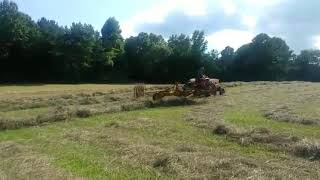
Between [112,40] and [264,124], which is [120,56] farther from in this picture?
[264,124]

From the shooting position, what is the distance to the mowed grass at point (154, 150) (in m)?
14.0

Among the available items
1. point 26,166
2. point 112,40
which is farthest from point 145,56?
point 26,166

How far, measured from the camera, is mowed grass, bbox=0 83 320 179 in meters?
14.0

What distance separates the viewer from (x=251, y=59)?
3607 inches

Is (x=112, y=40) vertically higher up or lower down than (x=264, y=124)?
higher up

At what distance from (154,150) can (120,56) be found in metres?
71.9

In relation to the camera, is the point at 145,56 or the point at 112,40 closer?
the point at 145,56

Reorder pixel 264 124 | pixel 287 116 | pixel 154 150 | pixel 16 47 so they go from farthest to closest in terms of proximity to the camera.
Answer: pixel 16 47 < pixel 287 116 < pixel 264 124 < pixel 154 150

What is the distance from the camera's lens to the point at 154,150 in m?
17.0

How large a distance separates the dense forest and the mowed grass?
2069 inches

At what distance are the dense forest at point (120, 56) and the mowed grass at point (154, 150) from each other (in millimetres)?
52564

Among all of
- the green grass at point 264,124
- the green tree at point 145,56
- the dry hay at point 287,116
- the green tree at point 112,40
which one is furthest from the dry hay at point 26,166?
the green tree at point 145,56

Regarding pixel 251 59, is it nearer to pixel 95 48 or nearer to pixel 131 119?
pixel 95 48

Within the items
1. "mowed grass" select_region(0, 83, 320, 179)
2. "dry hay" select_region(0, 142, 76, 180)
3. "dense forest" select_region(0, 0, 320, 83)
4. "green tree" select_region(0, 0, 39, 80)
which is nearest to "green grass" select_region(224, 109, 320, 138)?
"mowed grass" select_region(0, 83, 320, 179)
